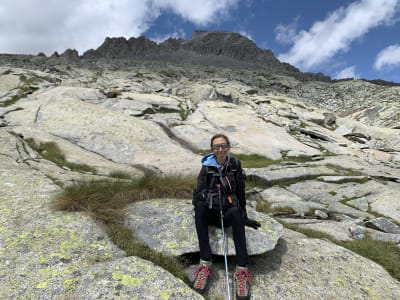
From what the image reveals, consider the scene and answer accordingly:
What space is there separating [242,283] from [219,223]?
6.05 ft

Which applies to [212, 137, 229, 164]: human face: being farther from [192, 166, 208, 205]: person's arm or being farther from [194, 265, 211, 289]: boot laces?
[194, 265, 211, 289]: boot laces

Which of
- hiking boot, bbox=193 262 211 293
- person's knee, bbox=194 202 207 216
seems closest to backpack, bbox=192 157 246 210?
person's knee, bbox=194 202 207 216

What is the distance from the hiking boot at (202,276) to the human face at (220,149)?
2.89 metres

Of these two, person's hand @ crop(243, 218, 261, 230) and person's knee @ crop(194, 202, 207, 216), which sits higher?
person's knee @ crop(194, 202, 207, 216)

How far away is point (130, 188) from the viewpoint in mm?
9844

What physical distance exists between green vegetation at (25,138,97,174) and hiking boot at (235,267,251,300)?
13.5m

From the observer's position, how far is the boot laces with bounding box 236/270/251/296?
598 centimetres

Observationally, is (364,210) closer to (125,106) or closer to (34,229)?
(34,229)

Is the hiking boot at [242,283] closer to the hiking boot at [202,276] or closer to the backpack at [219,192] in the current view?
the hiking boot at [202,276]

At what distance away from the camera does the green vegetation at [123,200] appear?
6586mm

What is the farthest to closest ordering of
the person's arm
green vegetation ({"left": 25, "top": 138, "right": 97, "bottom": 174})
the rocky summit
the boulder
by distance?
green vegetation ({"left": 25, "top": 138, "right": 97, "bottom": 174}) < the person's arm < the boulder < the rocky summit

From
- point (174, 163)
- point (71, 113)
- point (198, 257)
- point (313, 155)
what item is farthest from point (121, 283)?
point (313, 155)

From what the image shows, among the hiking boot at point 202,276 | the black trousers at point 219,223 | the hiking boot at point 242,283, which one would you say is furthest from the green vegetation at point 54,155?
the hiking boot at point 242,283

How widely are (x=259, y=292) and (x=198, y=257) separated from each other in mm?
1758
